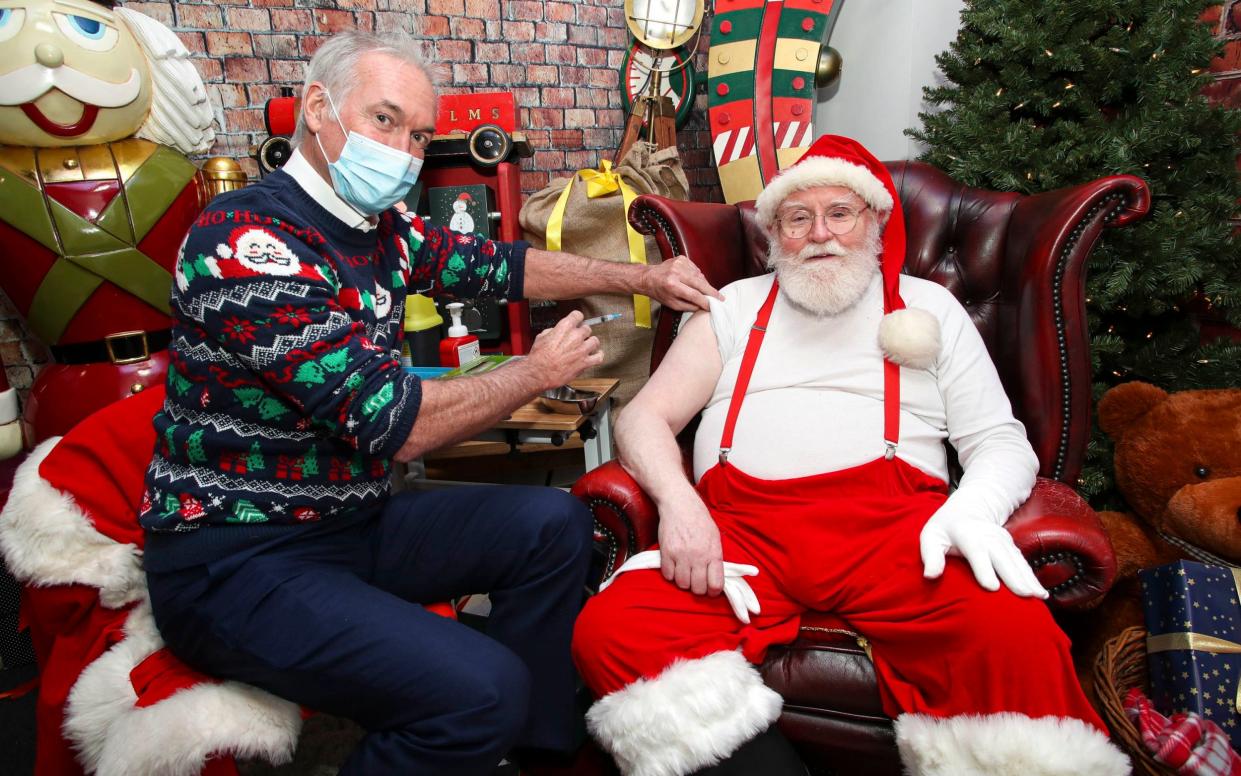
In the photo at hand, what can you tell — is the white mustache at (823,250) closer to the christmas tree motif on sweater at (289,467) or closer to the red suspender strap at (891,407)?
the red suspender strap at (891,407)

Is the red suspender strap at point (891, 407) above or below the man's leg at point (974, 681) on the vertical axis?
above

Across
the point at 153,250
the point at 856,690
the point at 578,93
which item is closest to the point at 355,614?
the point at 856,690

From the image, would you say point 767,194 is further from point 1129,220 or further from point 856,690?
point 856,690

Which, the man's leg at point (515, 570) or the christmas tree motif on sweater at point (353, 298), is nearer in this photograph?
the christmas tree motif on sweater at point (353, 298)

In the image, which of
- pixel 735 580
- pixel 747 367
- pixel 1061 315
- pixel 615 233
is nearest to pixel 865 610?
pixel 735 580

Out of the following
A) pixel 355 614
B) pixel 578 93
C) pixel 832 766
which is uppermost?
pixel 578 93

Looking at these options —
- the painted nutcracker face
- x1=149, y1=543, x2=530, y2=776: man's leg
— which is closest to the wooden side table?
x1=149, y1=543, x2=530, y2=776: man's leg

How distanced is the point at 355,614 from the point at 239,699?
25 cm

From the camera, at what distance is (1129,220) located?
4.70 feet

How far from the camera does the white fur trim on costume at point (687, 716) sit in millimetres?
1059

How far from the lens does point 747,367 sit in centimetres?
158

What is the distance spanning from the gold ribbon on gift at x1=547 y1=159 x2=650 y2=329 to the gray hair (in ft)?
3.33

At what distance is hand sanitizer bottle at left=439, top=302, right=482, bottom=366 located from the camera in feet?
A: 7.07

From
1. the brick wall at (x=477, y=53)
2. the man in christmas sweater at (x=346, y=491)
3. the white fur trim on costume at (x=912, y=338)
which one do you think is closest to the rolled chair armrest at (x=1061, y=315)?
the white fur trim on costume at (x=912, y=338)
